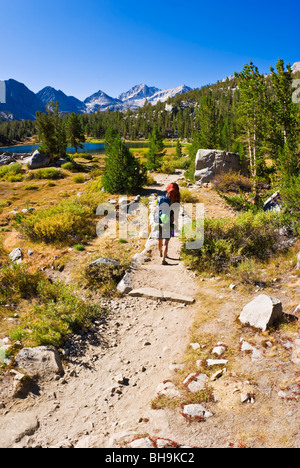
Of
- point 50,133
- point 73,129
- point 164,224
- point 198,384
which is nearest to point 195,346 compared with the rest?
point 198,384

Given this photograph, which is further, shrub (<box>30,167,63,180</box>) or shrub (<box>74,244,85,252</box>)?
shrub (<box>30,167,63,180</box>)

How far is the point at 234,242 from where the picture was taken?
9.37 metres

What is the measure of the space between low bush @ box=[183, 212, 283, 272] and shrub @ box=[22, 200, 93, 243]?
236 inches

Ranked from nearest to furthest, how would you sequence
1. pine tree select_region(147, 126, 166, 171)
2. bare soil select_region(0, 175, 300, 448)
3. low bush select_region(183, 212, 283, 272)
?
bare soil select_region(0, 175, 300, 448) < low bush select_region(183, 212, 283, 272) < pine tree select_region(147, 126, 166, 171)

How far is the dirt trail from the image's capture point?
4.18 meters

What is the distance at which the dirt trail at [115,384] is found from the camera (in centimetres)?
418

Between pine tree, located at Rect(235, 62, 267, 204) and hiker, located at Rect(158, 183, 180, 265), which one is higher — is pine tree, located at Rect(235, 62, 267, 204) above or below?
above

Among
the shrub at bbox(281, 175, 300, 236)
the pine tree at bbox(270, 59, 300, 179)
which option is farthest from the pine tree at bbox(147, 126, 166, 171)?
the shrub at bbox(281, 175, 300, 236)

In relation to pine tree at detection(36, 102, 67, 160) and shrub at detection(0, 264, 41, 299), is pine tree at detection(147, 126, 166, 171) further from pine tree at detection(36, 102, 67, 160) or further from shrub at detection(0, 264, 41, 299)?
shrub at detection(0, 264, 41, 299)

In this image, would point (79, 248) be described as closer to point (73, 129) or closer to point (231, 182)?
point (231, 182)

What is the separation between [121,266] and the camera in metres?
9.34

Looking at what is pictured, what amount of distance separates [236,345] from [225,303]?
169cm
